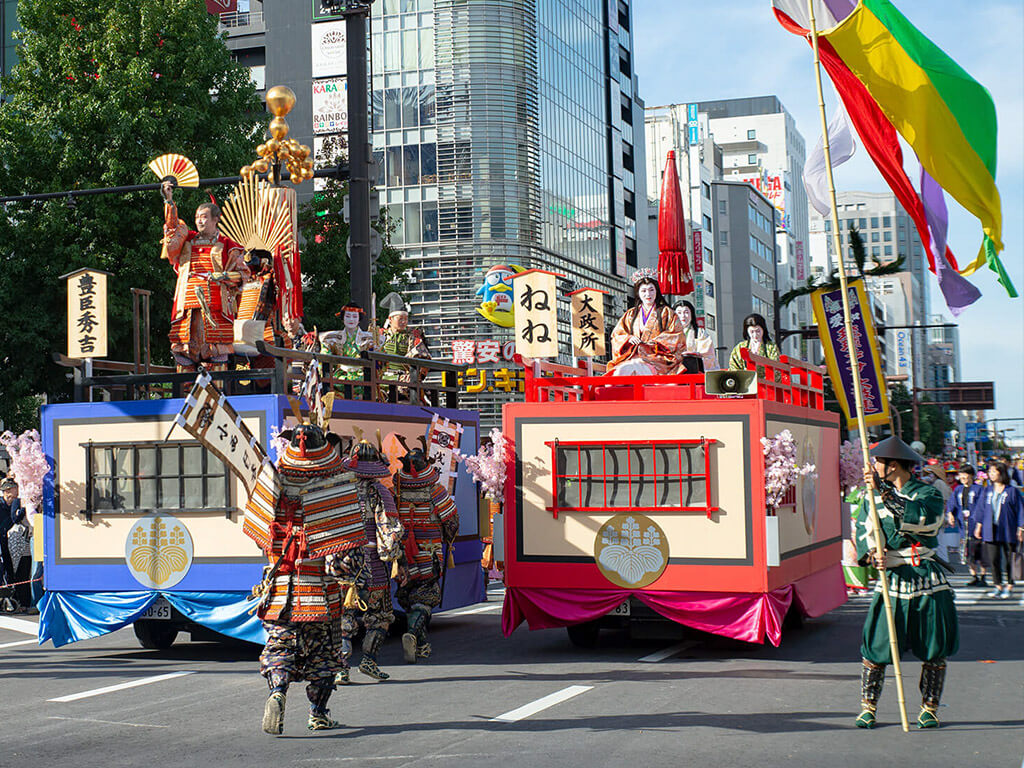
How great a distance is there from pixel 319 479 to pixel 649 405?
164 inches

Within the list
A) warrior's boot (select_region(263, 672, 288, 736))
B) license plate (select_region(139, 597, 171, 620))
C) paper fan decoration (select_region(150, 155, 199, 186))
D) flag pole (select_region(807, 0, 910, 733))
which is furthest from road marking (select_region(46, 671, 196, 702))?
flag pole (select_region(807, 0, 910, 733))

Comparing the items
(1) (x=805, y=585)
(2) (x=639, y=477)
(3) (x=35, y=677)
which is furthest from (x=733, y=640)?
(3) (x=35, y=677)

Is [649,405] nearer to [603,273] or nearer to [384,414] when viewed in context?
[384,414]

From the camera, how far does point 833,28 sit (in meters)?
9.18

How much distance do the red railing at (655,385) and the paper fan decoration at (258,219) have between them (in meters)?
3.05

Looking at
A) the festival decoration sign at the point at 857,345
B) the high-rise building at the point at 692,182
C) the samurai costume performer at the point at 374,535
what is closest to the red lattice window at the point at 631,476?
the samurai costume performer at the point at 374,535

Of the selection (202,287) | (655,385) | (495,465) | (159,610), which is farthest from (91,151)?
(655,385)

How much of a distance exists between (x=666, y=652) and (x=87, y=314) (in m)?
6.75

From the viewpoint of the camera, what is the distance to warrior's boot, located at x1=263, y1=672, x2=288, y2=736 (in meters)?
8.08

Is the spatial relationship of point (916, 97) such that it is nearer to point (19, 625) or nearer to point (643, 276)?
point (643, 276)

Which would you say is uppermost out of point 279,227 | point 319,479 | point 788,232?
point 788,232

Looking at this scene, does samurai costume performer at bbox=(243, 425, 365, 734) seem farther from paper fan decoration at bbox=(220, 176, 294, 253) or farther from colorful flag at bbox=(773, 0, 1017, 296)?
paper fan decoration at bbox=(220, 176, 294, 253)

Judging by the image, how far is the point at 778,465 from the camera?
11.3 meters

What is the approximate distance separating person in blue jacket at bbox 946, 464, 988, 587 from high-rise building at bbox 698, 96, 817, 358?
267 feet
